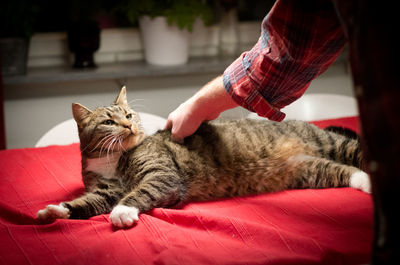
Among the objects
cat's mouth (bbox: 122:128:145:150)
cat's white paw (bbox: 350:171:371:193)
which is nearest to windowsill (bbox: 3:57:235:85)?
cat's mouth (bbox: 122:128:145:150)

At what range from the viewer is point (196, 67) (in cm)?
253

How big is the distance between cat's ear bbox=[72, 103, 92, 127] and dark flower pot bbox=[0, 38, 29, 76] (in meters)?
1.17

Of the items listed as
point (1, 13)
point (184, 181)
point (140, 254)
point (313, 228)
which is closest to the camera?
point (140, 254)

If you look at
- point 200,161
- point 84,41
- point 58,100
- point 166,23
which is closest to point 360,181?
point 200,161

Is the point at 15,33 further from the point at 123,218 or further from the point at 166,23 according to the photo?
the point at 123,218

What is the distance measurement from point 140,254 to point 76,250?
147 mm

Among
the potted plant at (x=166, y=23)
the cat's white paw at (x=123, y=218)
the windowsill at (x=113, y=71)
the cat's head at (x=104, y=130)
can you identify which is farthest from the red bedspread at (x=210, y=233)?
the potted plant at (x=166, y=23)

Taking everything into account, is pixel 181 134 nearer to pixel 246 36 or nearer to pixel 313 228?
pixel 313 228

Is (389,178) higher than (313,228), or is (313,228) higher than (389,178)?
(389,178)

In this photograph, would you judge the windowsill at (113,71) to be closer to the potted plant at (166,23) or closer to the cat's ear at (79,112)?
the potted plant at (166,23)

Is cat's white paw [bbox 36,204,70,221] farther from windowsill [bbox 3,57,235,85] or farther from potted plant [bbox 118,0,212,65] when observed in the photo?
potted plant [bbox 118,0,212,65]

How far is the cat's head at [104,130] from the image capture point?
136 centimetres

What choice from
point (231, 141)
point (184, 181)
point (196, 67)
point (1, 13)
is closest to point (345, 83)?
point (196, 67)

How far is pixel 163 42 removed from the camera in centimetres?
251
